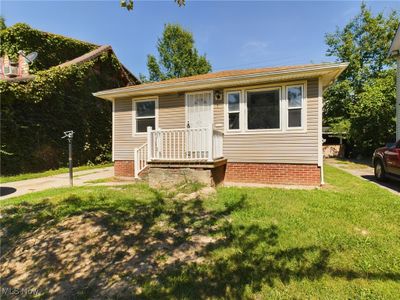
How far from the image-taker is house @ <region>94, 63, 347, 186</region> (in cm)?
755

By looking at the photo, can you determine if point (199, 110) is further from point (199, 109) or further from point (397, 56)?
point (397, 56)

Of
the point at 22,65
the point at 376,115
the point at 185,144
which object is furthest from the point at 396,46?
the point at 22,65

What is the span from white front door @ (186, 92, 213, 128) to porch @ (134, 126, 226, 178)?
0.87 meters

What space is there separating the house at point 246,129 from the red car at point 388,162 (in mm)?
2376

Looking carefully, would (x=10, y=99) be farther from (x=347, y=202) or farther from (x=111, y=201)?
(x=347, y=202)

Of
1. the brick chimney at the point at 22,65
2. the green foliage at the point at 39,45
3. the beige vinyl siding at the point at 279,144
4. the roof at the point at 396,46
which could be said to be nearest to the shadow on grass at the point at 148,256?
the beige vinyl siding at the point at 279,144

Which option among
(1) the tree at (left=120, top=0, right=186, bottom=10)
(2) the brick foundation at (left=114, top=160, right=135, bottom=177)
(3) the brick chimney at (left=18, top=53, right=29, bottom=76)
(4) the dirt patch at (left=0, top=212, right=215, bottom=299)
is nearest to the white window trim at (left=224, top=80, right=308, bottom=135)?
(2) the brick foundation at (left=114, top=160, right=135, bottom=177)

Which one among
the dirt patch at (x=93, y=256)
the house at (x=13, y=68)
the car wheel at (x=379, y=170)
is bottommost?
the dirt patch at (x=93, y=256)

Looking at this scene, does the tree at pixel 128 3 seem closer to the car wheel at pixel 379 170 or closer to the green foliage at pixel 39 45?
the car wheel at pixel 379 170

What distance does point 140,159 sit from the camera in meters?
9.10

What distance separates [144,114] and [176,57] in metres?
23.4

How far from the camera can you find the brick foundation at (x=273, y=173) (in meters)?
7.65

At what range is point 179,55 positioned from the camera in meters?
31.5

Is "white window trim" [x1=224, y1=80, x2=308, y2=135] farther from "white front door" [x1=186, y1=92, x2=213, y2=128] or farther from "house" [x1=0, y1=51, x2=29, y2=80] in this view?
"house" [x1=0, y1=51, x2=29, y2=80]
